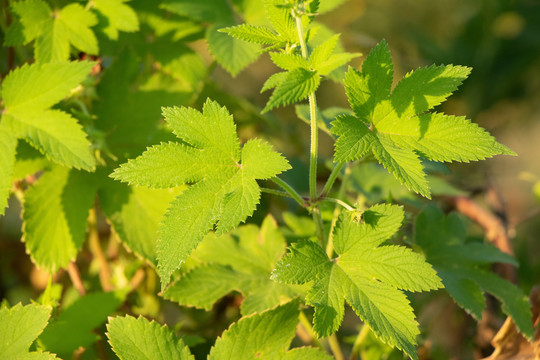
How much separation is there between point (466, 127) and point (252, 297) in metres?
0.45

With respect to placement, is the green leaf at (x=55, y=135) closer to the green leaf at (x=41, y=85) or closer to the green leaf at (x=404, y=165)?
the green leaf at (x=41, y=85)

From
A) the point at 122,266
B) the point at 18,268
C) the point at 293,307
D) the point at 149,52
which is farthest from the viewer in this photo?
the point at 18,268

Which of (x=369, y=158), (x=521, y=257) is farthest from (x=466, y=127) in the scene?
(x=521, y=257)

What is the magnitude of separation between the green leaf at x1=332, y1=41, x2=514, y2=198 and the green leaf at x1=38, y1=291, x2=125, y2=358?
0.58m

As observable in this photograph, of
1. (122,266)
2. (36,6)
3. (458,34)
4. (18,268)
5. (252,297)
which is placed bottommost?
(18,268)

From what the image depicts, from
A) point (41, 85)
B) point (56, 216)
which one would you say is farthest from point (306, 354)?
point (41, 85)

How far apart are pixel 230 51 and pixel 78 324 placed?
2.14 feet

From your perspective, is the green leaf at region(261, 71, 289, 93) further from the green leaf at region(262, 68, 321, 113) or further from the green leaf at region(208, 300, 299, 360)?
the green leaf at region(208, 300, 299, 360)

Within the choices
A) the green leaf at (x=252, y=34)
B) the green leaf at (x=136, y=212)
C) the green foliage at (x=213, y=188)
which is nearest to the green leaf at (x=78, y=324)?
the green foliage at (x=213, y=188)

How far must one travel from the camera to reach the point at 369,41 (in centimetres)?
180

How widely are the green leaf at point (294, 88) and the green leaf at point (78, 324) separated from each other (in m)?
0.54

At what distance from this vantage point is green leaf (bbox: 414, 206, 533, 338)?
96cm

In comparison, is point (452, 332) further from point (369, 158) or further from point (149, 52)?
point (149, 52)

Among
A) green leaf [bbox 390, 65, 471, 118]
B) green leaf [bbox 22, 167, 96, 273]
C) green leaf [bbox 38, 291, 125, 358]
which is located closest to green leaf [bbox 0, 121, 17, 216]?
green leaf [bbox 22, 167, 96, 273]
